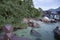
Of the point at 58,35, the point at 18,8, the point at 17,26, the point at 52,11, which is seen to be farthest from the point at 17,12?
the point at 52,11

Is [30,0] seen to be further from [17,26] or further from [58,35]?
[58,35]

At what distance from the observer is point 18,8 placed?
33.4 feet

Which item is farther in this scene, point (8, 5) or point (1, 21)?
point (8, 5)

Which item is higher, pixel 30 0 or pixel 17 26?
pixel 30 0

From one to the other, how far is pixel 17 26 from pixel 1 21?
3.17 feet

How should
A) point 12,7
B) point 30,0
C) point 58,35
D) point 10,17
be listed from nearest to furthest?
point 58,35 < point 10,17 < point 12,7 < point 30,0

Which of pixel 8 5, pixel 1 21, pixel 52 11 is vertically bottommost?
pixel 52 11

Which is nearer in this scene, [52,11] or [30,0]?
[30,0]

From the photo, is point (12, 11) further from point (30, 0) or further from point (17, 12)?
point (30, 0)

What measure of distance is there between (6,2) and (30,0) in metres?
5.25

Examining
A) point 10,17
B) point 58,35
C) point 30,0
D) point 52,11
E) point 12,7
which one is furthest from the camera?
point 52,11

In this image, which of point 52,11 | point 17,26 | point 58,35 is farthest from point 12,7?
point 52,11

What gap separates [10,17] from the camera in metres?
9.16

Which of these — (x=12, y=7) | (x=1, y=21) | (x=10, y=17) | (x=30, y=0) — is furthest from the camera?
(x=30, y=0)
